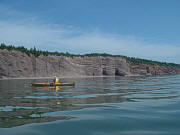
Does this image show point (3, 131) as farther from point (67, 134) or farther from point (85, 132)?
point (85, 132)

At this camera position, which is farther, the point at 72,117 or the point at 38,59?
the point at 38,59

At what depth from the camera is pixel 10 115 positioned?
39.5 ft

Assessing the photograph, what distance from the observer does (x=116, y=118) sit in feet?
37.8

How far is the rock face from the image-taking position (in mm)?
79188

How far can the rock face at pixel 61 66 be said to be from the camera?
79.2 m

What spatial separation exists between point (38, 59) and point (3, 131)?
8346cm

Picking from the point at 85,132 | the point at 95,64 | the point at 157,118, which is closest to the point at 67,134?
the point at 85,132

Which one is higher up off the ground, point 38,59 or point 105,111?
point 38,59

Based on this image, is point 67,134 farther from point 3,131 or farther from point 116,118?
point 116,118

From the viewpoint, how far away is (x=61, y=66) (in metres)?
96.5

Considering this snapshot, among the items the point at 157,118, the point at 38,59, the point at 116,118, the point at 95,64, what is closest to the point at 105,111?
the point at 116,118

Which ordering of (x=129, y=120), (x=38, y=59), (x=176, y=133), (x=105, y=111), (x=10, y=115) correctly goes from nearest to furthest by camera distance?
(x=176, y=133)
(x=129, y=120)
(x=10, y=115)
(x=105, y=111)
(x=38, y=59)

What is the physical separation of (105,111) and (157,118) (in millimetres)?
2961

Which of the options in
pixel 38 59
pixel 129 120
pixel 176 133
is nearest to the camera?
pixel 176 133
